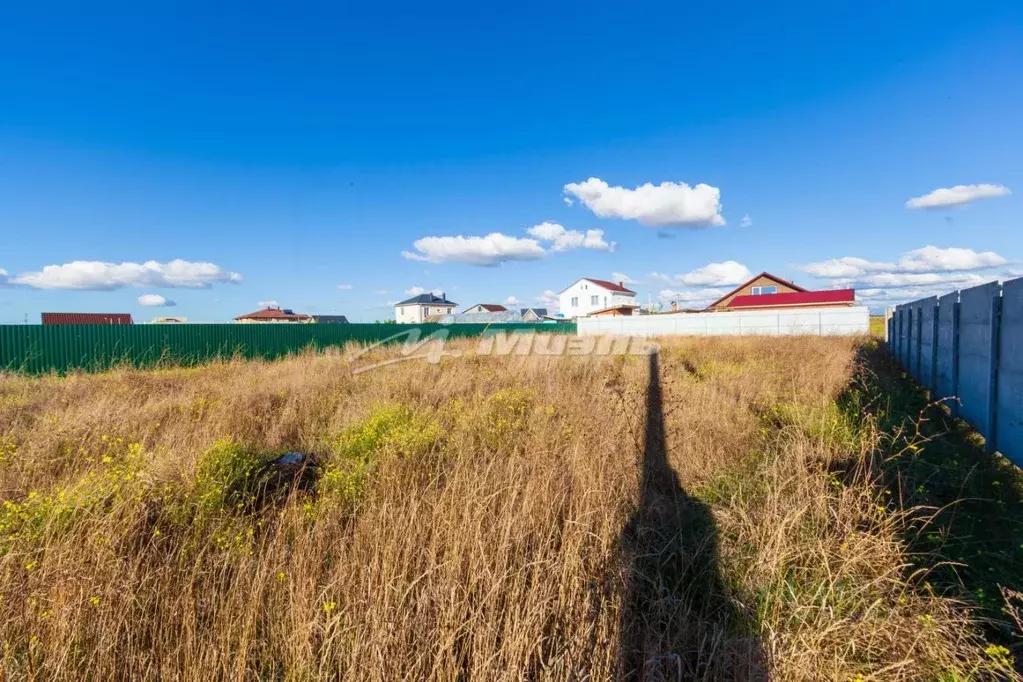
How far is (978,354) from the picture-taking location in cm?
476

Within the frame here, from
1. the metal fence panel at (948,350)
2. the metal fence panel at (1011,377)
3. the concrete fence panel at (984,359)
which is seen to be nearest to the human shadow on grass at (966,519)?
the metal fence panel at (1011,377)

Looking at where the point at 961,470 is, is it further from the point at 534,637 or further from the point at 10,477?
the point at 10,477

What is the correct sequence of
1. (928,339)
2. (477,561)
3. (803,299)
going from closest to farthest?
(477,561), (928,339), (803,299)

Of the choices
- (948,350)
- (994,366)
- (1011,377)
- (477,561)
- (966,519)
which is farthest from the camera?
(948,350)

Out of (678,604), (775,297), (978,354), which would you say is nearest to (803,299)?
(775,297)

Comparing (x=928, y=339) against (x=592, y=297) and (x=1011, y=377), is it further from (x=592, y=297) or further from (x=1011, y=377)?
Result: (x=592, y=297)

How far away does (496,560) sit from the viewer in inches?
78.2

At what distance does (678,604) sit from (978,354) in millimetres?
5395

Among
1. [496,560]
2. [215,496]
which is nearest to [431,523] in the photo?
[496,560]

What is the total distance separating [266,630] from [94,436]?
145 inches

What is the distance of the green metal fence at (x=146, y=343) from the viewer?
1111 cm

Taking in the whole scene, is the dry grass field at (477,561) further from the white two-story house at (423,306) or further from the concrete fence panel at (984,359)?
the white two-story house at (423,306)

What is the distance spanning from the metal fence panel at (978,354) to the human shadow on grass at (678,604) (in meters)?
3.83

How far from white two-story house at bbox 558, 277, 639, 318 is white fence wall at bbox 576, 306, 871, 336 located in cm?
2337
